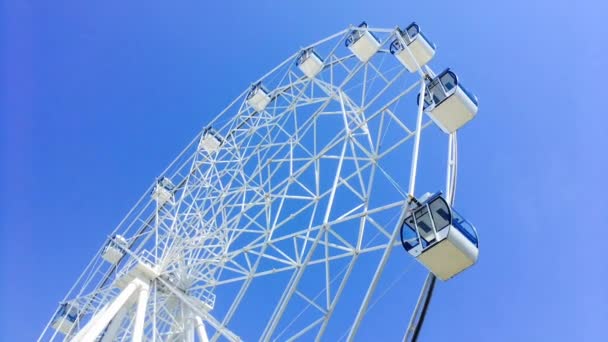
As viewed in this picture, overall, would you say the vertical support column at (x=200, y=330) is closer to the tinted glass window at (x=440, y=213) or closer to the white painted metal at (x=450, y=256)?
the white painted metal at (x=450, y=256)

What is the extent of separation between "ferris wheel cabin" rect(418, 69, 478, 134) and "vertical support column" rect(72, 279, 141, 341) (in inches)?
330

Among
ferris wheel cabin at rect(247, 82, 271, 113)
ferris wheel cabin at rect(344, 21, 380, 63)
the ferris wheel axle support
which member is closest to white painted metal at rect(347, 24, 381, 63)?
ferris wheel cabin at rect(344, 21, 380, 63)

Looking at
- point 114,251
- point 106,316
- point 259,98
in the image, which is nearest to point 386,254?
point 106,316

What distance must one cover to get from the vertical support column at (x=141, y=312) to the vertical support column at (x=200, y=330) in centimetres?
129

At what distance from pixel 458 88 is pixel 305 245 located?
399cm

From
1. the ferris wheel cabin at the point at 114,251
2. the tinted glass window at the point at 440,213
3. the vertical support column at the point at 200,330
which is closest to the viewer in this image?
the tinted glass window at the point at 440,213

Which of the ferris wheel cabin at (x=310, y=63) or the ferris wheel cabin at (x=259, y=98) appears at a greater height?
the ferris wheel cabin at (x=259, y=98)

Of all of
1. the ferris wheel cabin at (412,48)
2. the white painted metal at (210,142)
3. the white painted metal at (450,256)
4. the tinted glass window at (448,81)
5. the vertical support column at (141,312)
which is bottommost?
the white painted metal at (450,256)

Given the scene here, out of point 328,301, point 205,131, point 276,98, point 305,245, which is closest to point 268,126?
point 276,98

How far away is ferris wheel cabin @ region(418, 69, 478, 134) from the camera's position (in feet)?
32.3

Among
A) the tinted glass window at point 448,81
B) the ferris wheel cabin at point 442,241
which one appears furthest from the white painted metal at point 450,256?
the tinted glass window at point 448,81

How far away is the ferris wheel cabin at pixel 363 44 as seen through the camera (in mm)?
13133

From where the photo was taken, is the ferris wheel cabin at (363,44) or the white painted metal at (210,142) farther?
the white painted metal at (210,142)

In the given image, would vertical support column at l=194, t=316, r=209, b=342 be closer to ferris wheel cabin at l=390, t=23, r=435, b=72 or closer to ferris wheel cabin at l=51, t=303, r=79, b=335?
ferris wheel cabin at l=51, t=303, r=79, b=335
